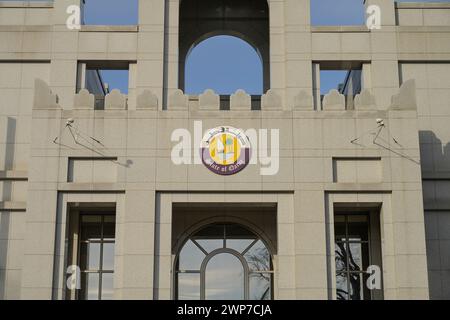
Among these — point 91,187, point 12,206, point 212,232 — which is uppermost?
point 91,187

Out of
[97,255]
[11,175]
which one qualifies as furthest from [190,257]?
[11,175]

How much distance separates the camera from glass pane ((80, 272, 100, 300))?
29.1 m

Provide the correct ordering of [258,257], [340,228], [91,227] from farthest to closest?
[340,228] → [91,227] → [258,257]

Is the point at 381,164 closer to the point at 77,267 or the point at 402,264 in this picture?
the point at 402,264

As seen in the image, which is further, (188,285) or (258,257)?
(258,257)

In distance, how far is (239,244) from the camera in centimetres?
2964

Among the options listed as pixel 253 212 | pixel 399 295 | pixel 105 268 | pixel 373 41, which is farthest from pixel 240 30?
pixel 399 295

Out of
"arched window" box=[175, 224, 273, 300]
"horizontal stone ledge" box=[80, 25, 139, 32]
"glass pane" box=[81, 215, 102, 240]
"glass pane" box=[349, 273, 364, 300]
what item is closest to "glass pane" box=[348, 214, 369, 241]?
"glass pane" box=[349, 273, 364, 300]

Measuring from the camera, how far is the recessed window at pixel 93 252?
2930 centimetres

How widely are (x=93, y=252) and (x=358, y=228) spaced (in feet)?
34.5

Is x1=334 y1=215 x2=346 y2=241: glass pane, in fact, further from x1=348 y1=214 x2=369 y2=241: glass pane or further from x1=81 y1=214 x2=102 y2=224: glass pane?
x1=81 y1=214 x2=102 y2=224: glass pane

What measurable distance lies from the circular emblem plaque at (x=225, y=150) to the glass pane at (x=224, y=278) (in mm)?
4275

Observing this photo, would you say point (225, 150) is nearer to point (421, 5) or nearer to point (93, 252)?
point (93, 252)

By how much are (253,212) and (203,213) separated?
6.37ft
